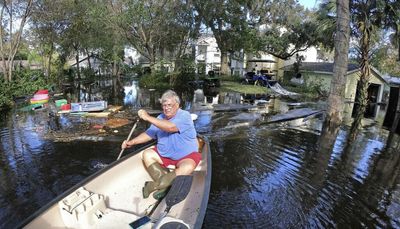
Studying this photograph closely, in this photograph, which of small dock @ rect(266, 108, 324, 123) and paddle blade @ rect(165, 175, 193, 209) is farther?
small dock @ rect(266, 108, 324, 123)

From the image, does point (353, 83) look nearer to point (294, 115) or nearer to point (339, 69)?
point (294, 115)

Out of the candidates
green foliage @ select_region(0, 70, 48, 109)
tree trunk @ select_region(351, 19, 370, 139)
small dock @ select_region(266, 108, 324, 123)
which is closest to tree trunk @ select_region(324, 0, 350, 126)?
small dock @ select_region(266, 108, 324, 123)

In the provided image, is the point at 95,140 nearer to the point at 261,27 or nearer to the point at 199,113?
the point at 199,113

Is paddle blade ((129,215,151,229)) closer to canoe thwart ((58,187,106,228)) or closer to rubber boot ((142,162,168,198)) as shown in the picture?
canoe thwart ((58,187,106,228))

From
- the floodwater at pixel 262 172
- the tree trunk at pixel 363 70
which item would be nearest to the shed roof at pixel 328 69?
the tree trunk at pixel 363 70

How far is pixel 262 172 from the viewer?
23.2 ft

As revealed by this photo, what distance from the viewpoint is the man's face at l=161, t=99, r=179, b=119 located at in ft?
15.2

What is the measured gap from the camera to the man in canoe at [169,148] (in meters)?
4.58

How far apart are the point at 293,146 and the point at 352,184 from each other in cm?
278

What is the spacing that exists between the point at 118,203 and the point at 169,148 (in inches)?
45.0

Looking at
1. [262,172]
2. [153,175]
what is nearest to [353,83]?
[262,172]

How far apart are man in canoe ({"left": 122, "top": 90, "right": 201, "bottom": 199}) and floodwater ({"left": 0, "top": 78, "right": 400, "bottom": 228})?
1.02 meters

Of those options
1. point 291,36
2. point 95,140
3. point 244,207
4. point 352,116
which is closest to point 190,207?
point 244,207

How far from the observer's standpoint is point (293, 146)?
9.29m
